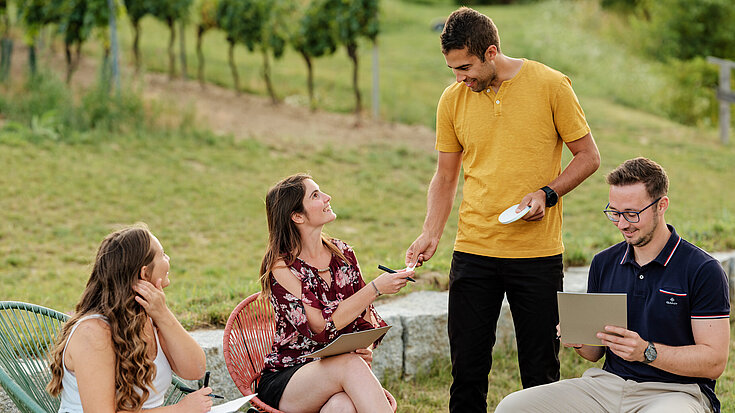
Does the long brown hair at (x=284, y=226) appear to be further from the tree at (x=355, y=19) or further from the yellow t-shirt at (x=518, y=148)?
the tree at (x=355, y=19)

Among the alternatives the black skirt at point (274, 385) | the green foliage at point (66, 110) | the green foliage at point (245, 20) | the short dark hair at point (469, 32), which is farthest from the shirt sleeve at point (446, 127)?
the green foliage at point (245, 20)

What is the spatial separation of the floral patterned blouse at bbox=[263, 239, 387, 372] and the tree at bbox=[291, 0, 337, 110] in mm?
8624

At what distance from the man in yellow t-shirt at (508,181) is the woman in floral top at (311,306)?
425mm

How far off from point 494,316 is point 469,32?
126cm

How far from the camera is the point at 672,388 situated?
113 inches

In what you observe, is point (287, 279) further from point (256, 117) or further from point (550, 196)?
point (256, 117)

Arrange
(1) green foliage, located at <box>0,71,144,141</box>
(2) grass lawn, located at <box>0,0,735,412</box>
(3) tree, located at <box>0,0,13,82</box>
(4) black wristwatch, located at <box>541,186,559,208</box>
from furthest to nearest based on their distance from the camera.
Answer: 1. (3) tree, located at <box>0,0,13,82</box>
2. (1) green foliage, located at <box>0,71,144,141</box>
3. (2) grass lawn, located at <box>0,0,735,412</box>
4. (4) black wristwatch, located at <box>541,186,559,208</box>

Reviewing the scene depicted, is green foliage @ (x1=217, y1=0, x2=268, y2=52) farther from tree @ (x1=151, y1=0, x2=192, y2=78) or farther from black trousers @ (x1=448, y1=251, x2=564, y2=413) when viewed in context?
black trousers @ (x1=448, y1=251, x2=564, y2=413)

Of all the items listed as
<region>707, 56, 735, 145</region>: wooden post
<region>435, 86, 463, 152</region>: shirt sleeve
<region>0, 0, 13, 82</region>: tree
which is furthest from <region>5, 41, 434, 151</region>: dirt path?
<region>435, 86, 463, 152</region>: shirt sleeve

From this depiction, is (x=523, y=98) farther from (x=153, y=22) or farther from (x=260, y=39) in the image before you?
(x=153, y=22)

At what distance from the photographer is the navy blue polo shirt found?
2836mm

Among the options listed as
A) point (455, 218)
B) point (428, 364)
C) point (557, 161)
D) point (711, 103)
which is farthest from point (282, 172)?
point (711, 103)

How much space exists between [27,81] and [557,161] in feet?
27.7

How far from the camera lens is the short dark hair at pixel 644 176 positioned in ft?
9.46
